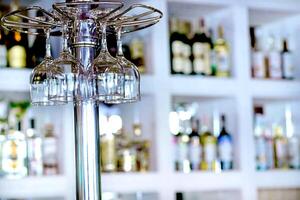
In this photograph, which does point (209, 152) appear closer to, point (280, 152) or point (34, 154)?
point (280, 152)

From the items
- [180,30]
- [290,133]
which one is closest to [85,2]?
[180,30]

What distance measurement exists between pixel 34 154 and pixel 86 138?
55.7 inches

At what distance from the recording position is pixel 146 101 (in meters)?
2.32

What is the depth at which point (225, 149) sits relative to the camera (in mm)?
2473

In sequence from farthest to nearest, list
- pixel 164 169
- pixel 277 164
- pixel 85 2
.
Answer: pixel 277 164 < pixel 164 169 < pixel 85 2

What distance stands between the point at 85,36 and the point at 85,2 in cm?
6

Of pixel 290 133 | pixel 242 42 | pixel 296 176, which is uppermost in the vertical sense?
pixel 242 42

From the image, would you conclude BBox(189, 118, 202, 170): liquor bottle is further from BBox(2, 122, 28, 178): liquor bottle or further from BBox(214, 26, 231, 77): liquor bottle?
BBox(2, 122, 28, 178): liquor bottle

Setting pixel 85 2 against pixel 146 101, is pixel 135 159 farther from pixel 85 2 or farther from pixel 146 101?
pixel 85 2

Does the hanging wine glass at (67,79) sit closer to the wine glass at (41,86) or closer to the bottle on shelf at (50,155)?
the wine glass at (41,86)

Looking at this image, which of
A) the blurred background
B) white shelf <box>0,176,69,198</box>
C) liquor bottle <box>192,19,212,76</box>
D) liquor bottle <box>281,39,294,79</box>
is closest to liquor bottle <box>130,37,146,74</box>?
the blurred background

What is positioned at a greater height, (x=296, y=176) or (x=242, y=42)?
(x=242, y=42)

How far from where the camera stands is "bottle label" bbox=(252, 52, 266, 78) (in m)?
2.60

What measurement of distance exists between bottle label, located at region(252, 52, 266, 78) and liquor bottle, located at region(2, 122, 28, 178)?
104 cm
